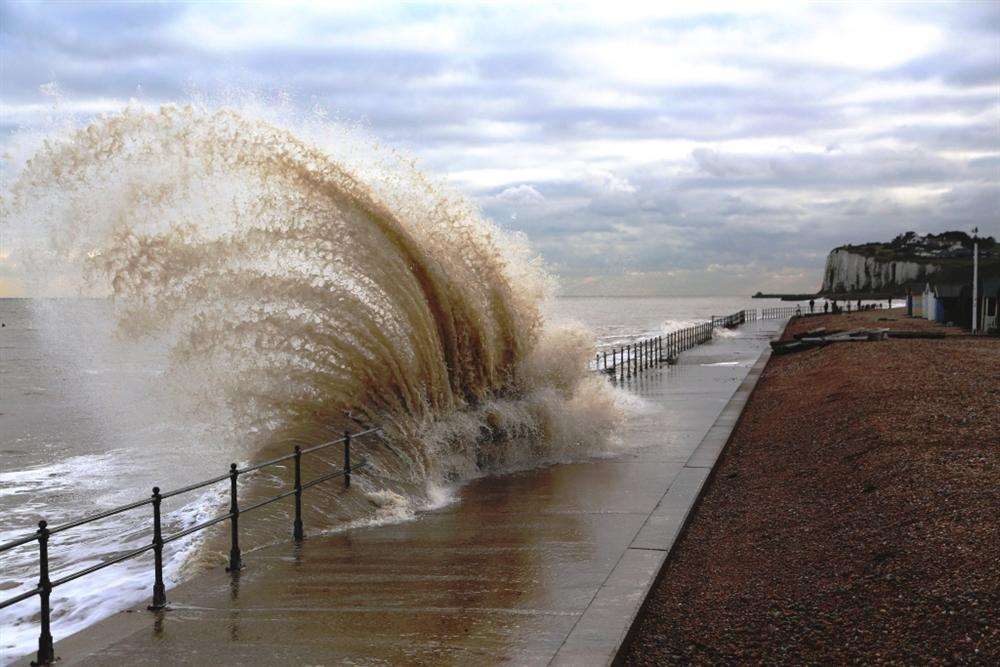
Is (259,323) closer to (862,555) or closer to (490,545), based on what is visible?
(490,545)

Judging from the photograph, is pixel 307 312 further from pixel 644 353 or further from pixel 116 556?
pixel 644 353

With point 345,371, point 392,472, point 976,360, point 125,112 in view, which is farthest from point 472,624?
point 976,360

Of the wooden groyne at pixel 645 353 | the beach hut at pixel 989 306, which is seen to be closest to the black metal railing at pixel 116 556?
the wooden groyne at pixel 645 353

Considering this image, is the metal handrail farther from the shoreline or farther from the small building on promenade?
the small building on promenade

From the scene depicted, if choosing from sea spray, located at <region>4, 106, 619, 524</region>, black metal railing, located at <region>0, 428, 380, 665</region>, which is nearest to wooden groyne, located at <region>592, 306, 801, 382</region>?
sea spray, located at <region>4, 106, 619, 524</region>

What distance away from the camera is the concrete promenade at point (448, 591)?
4.86 meters

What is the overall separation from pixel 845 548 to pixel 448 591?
3115 millimetres

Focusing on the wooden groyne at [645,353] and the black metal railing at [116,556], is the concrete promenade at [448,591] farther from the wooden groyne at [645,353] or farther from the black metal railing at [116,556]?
the wooden groyne at [645,353]

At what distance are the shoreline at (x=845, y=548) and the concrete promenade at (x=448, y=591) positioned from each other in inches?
13.2

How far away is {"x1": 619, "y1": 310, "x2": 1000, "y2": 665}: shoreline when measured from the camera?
16.7ft

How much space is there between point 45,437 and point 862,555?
20409 millimetres

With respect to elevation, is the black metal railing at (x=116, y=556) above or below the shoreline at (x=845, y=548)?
above

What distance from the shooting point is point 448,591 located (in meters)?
5.95

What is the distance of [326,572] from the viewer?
6438 mm
